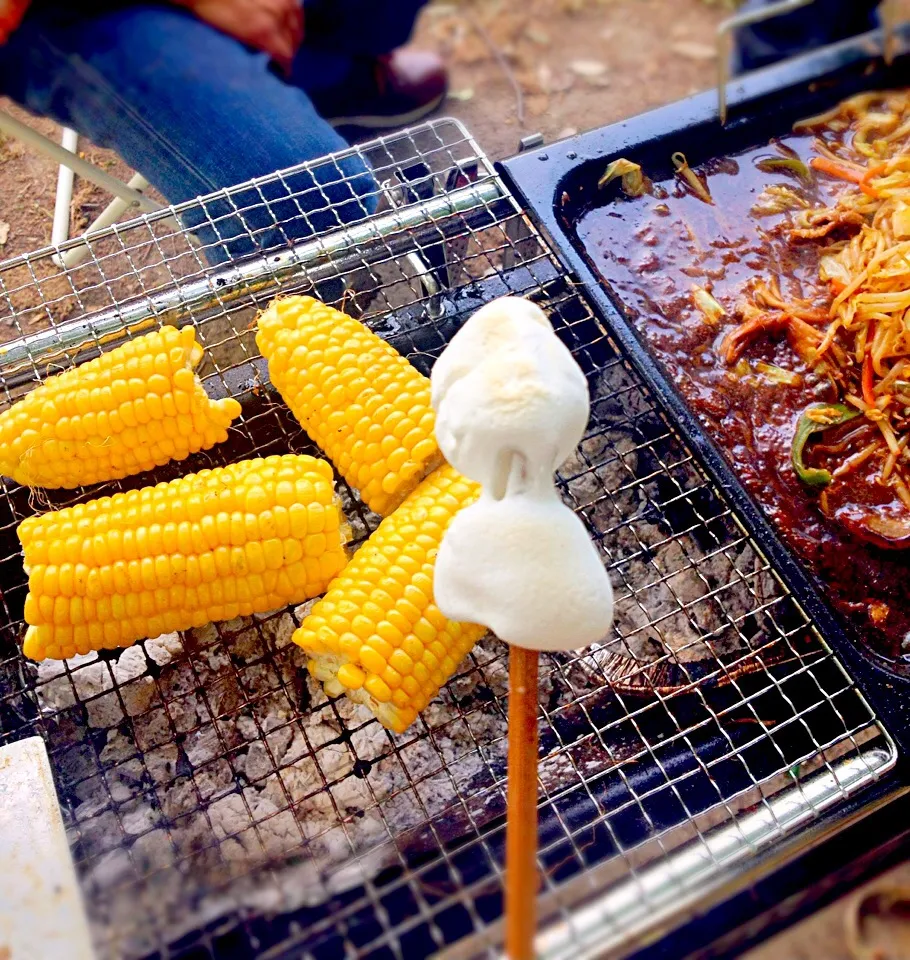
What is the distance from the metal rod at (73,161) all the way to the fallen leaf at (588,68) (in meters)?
2.42

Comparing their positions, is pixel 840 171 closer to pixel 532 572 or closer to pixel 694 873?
pixel 532 572

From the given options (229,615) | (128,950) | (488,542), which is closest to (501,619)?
(488,542)

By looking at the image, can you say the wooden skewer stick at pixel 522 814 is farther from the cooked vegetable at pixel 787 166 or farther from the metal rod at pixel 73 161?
the metal rod at pixel 73 161

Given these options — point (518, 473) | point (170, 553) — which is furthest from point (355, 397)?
point (518, 473)

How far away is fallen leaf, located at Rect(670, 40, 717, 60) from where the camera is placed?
411 cm

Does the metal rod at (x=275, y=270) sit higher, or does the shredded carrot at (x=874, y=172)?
the metal rod at (x=275, y=270)

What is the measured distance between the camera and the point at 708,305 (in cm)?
213

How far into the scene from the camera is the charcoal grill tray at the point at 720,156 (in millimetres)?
1708

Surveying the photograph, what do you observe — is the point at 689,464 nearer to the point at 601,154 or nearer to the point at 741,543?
the point at 741,543

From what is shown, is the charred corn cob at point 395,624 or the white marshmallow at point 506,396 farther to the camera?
the charred corn cob at point 395,624

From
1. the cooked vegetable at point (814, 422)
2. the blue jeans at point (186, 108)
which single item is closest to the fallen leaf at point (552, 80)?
the blue jeans at point (186, 108)

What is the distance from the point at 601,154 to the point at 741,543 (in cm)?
116

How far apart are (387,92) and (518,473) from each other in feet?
10.1

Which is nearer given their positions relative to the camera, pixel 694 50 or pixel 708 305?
pixel 708 305
